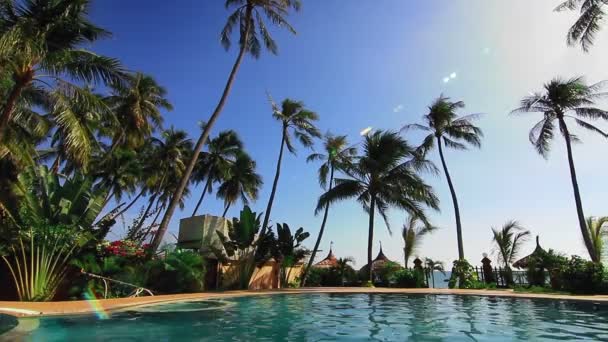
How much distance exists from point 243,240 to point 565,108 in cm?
1800

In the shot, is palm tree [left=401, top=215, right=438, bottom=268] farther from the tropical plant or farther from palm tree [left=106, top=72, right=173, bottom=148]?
palm tree [left=106, top=72, right=173, bottom=148]

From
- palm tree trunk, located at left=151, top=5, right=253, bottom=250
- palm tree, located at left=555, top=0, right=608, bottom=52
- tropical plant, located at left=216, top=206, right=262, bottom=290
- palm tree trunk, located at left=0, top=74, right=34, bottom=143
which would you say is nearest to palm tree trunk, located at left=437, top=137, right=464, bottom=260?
palm tree, located at left=555, top=0, right=608, bottom=52

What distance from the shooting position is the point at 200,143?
14.6 meters

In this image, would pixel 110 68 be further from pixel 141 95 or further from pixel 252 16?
pixel 141 95

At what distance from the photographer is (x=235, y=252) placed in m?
18.5

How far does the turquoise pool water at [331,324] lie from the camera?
584cm

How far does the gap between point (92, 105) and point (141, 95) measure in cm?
1404

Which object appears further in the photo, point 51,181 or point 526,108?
point 526,108

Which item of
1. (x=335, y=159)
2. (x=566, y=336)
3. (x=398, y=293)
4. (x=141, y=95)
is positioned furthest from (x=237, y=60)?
(x=566, y=336)

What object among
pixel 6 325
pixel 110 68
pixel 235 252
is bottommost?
pixel 6 325

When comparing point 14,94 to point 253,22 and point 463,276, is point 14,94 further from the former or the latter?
point 463,276

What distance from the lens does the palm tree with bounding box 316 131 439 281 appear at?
19.9m

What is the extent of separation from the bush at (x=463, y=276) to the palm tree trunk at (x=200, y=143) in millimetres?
13388

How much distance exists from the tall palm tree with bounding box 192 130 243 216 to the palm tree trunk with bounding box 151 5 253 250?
12.6m
